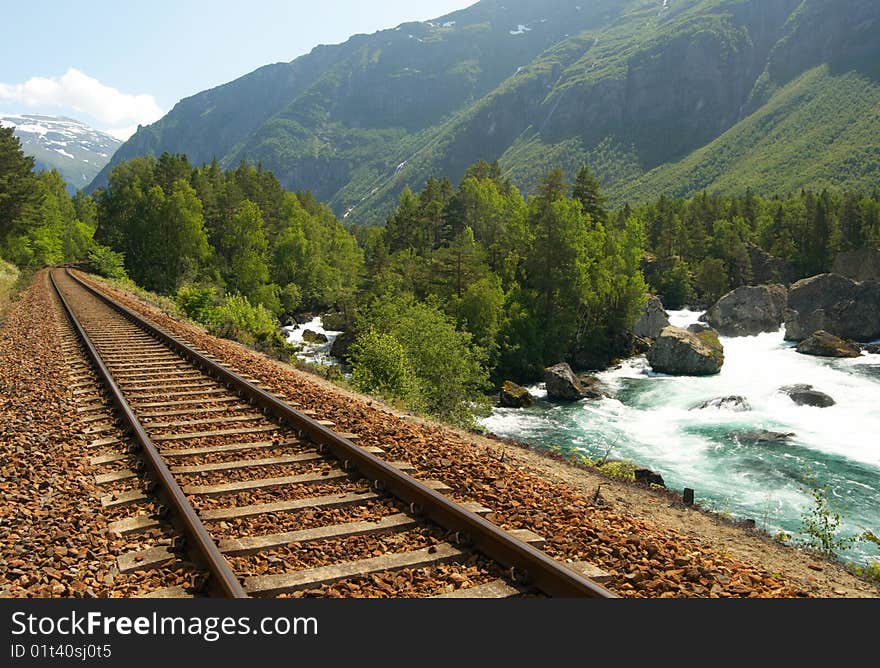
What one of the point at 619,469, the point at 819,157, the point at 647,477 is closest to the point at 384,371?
the point at 647,477

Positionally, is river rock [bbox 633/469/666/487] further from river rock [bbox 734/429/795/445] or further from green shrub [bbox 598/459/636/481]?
river rock [bbox 734/429/795/445]

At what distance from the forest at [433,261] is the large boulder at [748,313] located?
7.06m

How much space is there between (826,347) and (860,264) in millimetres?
28667

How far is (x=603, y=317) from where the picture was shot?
48938 mm

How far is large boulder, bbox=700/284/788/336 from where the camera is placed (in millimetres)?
53375

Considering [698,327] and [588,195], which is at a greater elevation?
[588,195]

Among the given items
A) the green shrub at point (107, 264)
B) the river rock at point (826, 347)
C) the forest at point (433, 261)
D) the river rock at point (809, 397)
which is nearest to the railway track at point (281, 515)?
the forest at point (433, 261)

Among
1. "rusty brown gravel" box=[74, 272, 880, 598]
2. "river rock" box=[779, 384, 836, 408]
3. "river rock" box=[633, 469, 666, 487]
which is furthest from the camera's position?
"river rock" box=[779, 384, 836, 408]

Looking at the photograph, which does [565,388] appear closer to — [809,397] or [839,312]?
[809,397]

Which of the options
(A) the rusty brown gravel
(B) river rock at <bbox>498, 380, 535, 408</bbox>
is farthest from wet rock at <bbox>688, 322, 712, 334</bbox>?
(A) the rusty brown gravel

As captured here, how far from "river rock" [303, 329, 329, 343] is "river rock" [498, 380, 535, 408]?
21.3m

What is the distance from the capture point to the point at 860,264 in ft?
213

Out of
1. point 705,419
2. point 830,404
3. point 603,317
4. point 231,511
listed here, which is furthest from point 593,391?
point 231,511

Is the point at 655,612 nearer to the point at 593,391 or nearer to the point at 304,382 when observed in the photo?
the point at 304,382
